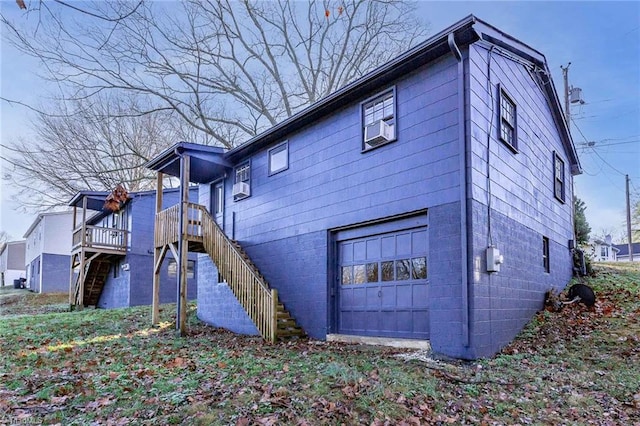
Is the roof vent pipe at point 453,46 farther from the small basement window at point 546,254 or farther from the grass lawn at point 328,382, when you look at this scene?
the small basement window at point 546,254

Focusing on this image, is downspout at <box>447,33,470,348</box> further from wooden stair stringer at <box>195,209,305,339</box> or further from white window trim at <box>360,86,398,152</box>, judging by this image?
wooden stair stringer at <box>195,209,305,339</box>

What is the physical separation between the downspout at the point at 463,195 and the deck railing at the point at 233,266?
406cm

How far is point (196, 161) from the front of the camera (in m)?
12.4

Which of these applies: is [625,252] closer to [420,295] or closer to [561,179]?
[561,179]

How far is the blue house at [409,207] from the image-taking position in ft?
24.2

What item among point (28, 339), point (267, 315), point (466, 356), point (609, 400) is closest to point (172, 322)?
point (28, 339)

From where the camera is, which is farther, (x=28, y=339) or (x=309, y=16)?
(x=309, y=16)

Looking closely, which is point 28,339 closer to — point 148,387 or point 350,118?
point 148,387

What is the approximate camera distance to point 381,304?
8.66m

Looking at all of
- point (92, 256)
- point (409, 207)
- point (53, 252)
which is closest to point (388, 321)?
point (409, 207)

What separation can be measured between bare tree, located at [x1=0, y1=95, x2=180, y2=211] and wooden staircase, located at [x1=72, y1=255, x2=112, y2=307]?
416 centimetres

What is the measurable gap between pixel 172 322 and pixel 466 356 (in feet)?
28.5

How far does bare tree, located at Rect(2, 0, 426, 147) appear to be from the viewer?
20.5 m

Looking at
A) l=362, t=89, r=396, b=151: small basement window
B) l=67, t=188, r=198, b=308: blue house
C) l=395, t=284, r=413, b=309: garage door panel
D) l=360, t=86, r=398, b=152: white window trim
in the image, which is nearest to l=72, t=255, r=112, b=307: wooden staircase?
l=67, t=188, r=198, b=308: blue house
